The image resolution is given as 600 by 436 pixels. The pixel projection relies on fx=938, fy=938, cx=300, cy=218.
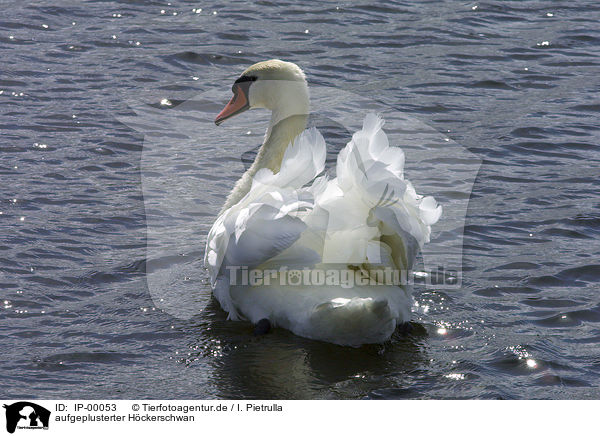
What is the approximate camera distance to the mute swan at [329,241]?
5.49 meters

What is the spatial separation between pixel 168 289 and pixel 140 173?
7.72 ft

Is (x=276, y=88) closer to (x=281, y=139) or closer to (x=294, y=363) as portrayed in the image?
(x=281, y=139)

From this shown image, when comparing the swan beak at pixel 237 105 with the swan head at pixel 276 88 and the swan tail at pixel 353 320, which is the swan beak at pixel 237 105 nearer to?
the swan head at pixel 276 88

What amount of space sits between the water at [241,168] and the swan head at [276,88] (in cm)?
125

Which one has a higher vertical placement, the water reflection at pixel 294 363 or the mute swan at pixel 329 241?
the mute swan at pixel 329 241

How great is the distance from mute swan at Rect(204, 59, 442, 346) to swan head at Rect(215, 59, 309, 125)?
1.31m

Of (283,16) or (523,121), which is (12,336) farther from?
(283,16)

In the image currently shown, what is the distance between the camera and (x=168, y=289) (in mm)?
6789
